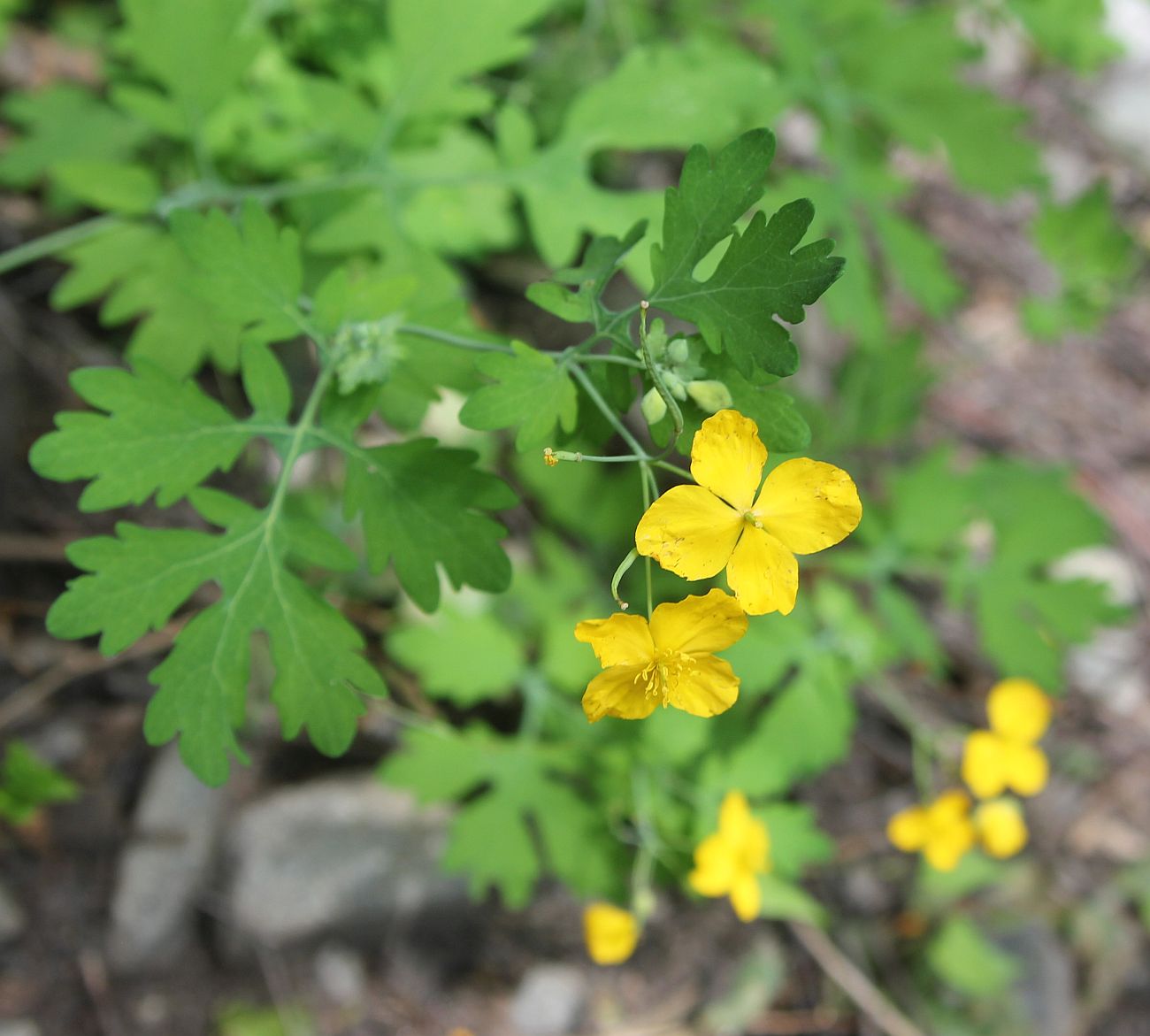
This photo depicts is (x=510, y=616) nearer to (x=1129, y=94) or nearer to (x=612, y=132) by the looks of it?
(x=612, y=132)

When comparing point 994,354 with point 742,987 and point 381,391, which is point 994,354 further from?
point 381,391

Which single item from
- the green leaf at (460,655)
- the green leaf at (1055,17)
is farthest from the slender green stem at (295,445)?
the green leaf at (1055,17)

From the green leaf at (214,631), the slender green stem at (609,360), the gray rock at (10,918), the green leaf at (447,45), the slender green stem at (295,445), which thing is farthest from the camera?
the gray rock at (10,918)

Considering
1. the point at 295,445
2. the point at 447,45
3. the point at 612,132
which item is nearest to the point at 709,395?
the point at 295,445

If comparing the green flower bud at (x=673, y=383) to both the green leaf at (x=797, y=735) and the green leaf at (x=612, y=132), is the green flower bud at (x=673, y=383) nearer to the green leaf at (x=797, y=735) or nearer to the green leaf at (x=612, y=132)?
the green leaf at (x=612, y=132)

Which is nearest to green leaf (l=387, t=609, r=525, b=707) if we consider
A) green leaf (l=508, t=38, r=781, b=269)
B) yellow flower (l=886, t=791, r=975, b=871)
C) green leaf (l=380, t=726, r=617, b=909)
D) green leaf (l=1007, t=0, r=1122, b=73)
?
green leaf (l=380, t=726, r=617, b=909)

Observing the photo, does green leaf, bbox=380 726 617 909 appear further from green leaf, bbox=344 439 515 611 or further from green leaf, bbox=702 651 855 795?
green leaf, bbox=344 439 515 611
